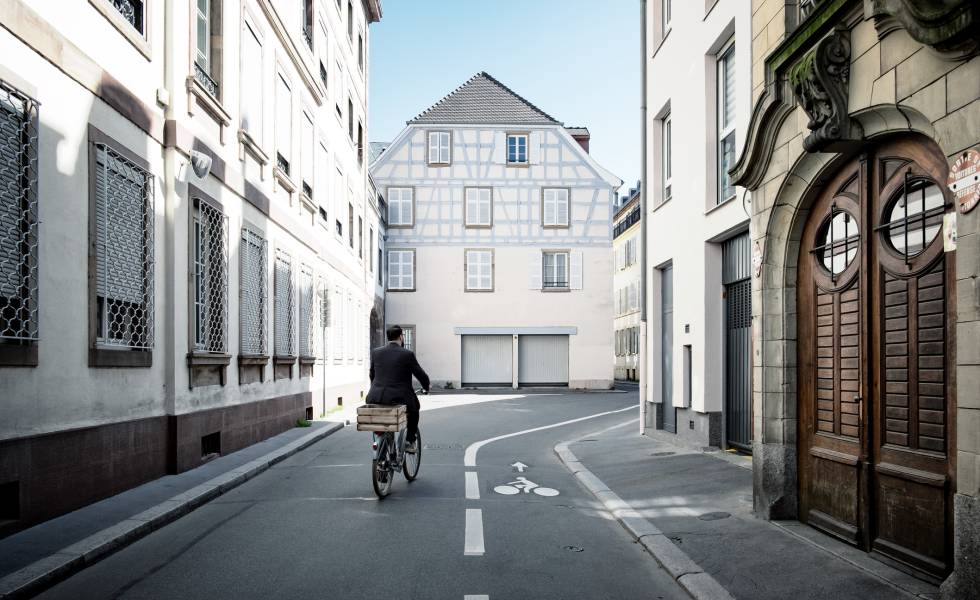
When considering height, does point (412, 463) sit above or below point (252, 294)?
below

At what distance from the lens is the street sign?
465 centimetres

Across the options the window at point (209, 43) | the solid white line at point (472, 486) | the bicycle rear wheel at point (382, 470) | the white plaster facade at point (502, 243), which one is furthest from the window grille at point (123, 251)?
the white plaster facade at point (502, 243)

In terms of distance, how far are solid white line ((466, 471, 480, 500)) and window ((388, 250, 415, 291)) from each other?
27.1 metres

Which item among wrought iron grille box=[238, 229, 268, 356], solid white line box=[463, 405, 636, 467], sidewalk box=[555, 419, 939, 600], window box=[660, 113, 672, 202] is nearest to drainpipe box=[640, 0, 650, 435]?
window box=[660, 113, 672, 202]

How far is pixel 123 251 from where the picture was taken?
9195mm

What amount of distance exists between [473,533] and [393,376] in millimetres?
2907

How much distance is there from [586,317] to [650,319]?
21.8 metres

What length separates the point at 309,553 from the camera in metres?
6.45

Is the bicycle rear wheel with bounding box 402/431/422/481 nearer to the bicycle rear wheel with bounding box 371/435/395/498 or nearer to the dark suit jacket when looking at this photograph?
the dark suit jacket

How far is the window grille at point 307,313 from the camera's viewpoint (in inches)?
730

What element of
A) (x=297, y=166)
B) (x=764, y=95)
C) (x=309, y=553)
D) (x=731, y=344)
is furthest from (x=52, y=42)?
(x=297, y=166)

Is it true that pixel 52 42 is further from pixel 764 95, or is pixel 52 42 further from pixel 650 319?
pixel 650 319

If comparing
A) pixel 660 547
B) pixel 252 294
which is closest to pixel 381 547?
pixel 660 547

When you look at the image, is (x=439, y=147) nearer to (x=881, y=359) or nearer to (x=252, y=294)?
(x=252, y=294)
